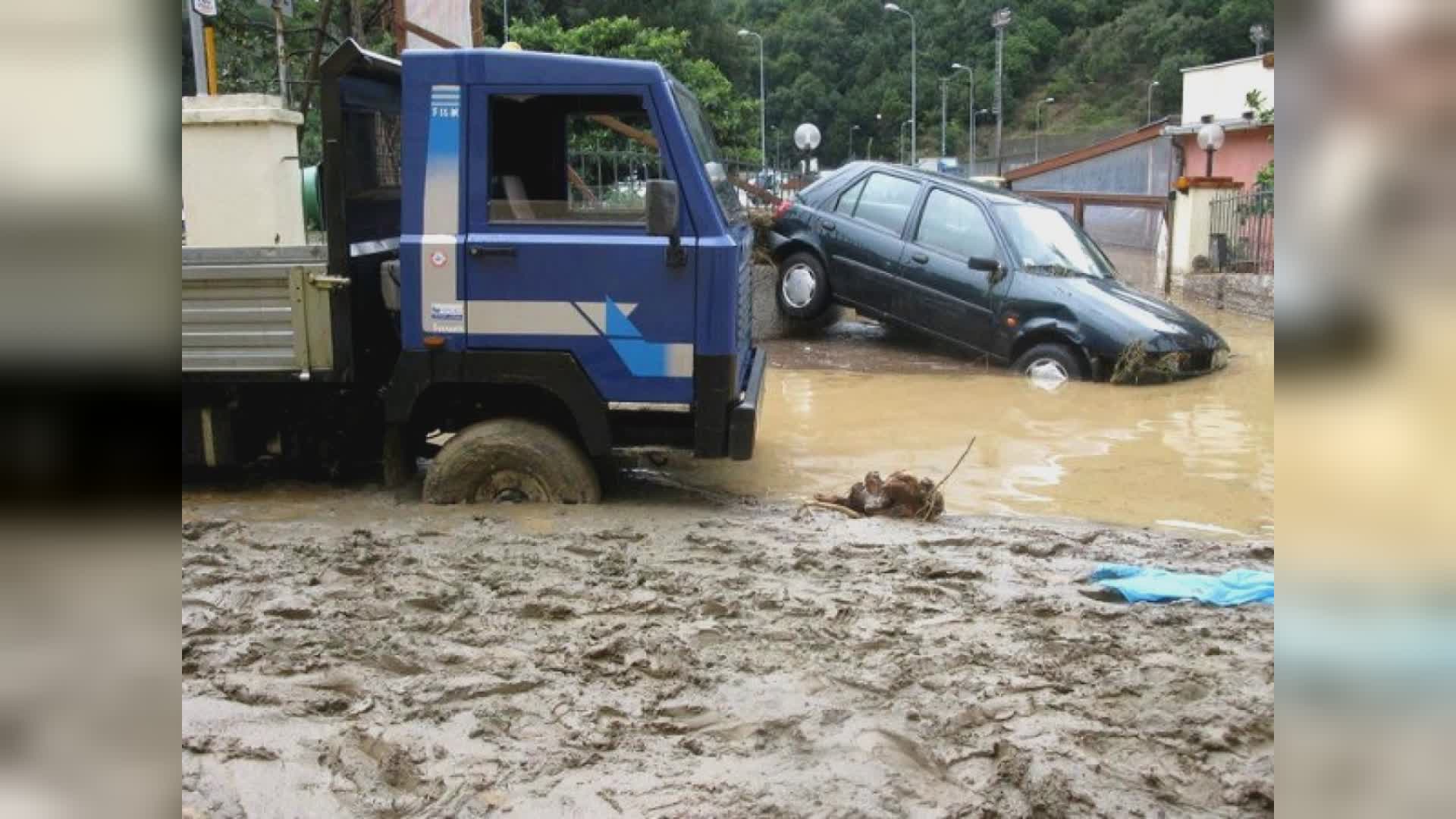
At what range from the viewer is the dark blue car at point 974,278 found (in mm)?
10656

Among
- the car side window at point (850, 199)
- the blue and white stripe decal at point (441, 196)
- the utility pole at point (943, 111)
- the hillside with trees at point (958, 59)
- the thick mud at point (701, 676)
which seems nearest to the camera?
the thick mud at point (701, 676)

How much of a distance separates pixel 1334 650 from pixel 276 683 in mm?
3376

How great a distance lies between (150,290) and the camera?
125 cm

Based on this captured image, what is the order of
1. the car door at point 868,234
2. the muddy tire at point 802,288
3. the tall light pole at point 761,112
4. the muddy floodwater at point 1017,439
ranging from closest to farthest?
1. the muddy floodwater at point 1017,439
2. the car door at point 868,234
3. the muddy tire at point 802,288
4. the tall light pole at point 761,112

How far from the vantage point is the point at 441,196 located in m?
5.84

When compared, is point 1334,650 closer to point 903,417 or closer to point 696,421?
point 696,421

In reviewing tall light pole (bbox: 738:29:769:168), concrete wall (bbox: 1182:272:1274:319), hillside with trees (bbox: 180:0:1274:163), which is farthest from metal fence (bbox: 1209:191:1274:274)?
hillside with trees (bbox: 180:0:1274:163)

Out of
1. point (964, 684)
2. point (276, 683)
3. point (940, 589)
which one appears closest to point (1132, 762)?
point (964, 684)

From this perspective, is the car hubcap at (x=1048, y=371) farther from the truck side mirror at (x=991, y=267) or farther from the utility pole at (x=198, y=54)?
the utility pole at (x=198, y=54)

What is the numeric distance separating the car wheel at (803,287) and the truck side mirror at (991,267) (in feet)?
5.54

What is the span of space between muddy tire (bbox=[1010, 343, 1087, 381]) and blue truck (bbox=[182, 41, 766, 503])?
520 cm

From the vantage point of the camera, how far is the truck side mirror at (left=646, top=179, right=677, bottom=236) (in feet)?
18.2

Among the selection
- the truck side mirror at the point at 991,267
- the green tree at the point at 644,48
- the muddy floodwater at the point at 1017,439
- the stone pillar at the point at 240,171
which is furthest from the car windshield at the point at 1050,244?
the green tree at the point at 644,48

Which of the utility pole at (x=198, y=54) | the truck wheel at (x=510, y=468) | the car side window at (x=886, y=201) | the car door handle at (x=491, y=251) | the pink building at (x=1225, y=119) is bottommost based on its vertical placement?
the truck wheel at (x=510, y=468)
